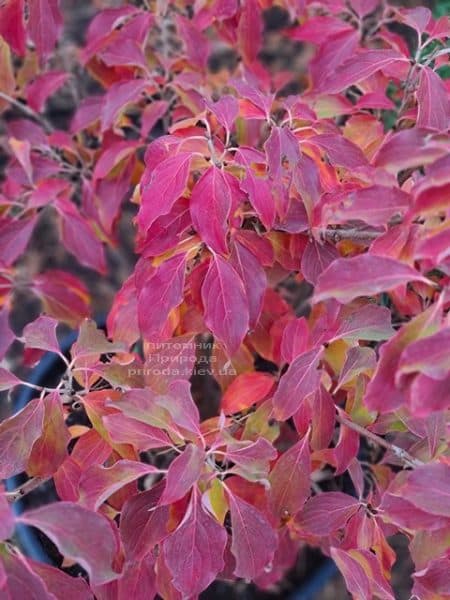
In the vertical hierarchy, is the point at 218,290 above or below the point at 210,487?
above

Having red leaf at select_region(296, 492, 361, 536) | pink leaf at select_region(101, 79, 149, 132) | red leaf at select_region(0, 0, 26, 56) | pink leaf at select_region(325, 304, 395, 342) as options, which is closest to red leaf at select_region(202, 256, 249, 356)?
pink leaf at select_region(325, 304, 395, 342)

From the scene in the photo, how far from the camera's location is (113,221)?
43.6 inches

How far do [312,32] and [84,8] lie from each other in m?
1.33

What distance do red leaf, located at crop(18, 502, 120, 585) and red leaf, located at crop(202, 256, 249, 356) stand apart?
23 centimetres

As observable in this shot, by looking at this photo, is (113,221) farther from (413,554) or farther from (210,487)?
(413,554)

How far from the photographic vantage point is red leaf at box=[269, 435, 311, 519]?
0.76 metres

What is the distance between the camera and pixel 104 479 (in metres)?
0.68

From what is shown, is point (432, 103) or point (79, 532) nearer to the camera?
point (79, 532)

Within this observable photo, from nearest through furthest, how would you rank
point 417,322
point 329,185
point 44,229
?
point 417,322, point 329,185, point 44,229

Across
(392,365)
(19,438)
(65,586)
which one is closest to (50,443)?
(19,438)

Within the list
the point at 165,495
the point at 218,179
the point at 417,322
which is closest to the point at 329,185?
the point at 218,179

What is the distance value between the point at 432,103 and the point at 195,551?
0.51 metres

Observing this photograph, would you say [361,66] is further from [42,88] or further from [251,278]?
[42,88]

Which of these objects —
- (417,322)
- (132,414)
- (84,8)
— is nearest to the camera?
(417,322)
